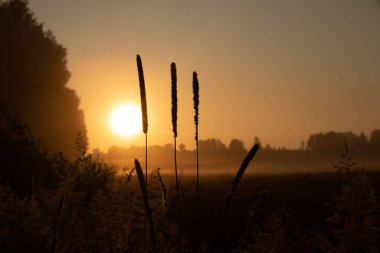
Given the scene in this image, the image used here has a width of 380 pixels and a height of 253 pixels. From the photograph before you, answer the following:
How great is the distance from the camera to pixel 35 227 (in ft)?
14.5

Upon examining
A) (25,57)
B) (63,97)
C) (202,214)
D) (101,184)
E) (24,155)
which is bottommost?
(202,214)

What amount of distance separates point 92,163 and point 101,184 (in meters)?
0.78

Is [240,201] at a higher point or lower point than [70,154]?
lower

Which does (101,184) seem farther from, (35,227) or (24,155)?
(35,227)

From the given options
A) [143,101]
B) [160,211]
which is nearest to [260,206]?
[160,211]

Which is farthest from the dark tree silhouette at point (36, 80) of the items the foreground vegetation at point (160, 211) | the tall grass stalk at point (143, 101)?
the tall grass stalk at point (143, 101)

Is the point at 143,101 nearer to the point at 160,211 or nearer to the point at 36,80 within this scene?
the point at 160,211

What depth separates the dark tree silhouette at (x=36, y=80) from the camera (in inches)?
894

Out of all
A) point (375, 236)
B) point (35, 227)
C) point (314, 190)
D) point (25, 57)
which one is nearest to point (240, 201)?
point (314, 190)

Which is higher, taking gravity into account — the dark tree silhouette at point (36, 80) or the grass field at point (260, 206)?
the dark tree silhouette at point (36, 80)

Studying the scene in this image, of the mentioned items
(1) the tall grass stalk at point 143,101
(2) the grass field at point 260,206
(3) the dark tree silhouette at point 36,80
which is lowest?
(2) the grass field at point 260,206

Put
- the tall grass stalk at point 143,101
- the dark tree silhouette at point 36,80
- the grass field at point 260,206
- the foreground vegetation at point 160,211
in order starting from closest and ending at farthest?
the tall grass stalk at point 143,101, the foreground vegetation at point 160,211, the grass field at point 260,206, the dark tree silhouette at point 36,80

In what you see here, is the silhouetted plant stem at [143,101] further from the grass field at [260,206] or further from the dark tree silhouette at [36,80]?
the dark tree silhouette at [36,80]

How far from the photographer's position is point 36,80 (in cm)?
2397
